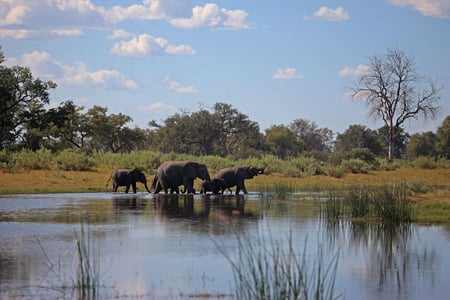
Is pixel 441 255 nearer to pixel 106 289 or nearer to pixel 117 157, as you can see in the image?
pixel 106 289

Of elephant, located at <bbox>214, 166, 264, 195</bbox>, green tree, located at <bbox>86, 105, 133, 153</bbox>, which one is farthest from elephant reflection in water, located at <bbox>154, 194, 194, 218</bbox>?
green tree, located at <bbox>86, 105, 133, 153</bbox>

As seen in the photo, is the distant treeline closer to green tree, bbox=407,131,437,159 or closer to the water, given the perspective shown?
green tree, bbox=407,131,437,159

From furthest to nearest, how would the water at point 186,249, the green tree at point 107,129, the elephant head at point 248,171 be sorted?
1. the green tree at point 107,129
2. the elephant head at point 248,171
3. the water at point 186,249

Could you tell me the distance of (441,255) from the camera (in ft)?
54.6

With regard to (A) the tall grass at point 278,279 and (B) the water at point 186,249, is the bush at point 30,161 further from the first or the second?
(A) the tall grass at point 278,279

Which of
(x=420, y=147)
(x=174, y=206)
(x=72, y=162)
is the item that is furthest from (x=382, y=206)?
(x=420, y=147)

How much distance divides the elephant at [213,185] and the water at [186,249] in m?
8.69

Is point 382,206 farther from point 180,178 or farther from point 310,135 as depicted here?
point 310,135

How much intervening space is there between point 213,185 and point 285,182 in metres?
5.23

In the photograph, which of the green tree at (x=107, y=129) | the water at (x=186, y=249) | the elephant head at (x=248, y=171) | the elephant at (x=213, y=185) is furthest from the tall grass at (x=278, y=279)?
the green tree at (x=107, y=129)

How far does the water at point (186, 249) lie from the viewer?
12586mm

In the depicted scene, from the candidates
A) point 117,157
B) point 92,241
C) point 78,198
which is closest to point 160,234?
point 92,241

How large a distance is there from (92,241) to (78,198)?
1442 cm

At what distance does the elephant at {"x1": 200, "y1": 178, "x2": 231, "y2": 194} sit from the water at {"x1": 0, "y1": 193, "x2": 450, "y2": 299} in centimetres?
869
